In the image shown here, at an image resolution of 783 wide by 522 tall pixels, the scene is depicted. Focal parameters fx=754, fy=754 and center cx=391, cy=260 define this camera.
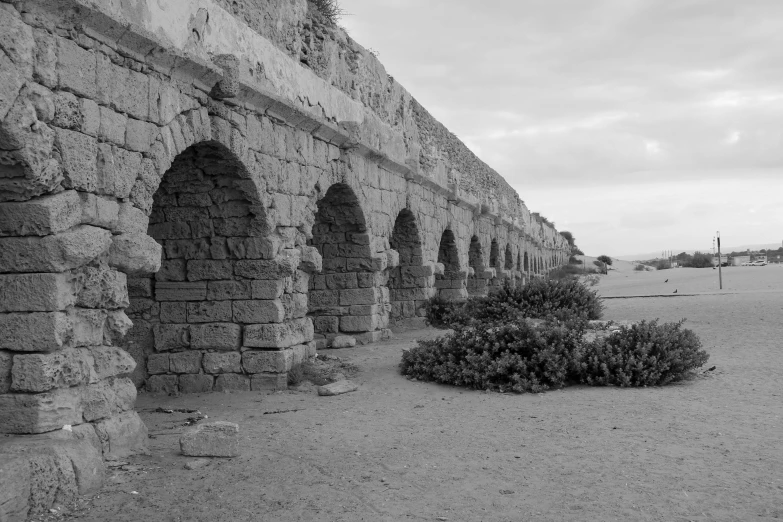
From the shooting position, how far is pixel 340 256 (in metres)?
10.6

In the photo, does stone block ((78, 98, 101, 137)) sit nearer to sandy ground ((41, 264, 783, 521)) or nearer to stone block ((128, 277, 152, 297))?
sandy ground ((41, 264, 783, 521))

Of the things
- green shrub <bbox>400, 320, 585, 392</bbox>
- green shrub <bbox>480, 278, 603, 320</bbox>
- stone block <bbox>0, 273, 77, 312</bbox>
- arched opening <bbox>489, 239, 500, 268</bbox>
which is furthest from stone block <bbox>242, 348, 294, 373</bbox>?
arched opening <bbox>489, 239, 500, 268</bbox>

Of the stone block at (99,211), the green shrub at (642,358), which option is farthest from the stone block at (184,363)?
the green shrub at (642,358)

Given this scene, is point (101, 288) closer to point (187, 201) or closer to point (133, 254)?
point (133, 254)

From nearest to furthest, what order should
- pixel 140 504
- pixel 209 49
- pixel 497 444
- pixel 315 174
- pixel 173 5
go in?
1. pixel 140 504
2. pixel 497 444
3. pixel 173 5
4. pixel 209 49
5. pixel 315 174

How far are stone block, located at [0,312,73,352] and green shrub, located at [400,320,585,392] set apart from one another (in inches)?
166

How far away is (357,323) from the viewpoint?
10.6 metres

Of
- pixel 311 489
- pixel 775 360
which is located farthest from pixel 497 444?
pixel 775 360

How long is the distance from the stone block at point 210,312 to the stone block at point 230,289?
0.07 m

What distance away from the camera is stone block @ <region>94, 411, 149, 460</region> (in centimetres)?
481

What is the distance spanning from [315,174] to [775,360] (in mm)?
5690

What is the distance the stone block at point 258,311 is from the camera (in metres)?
7.48

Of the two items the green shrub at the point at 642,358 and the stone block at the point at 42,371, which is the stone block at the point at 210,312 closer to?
the stone block at the point at 42,371

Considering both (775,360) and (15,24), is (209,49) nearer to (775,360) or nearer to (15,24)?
(15,24)
